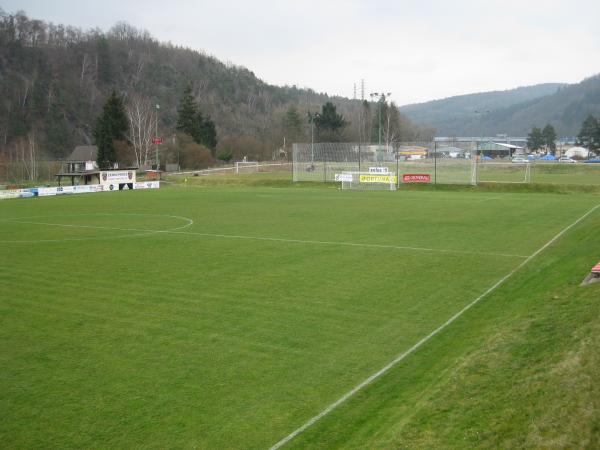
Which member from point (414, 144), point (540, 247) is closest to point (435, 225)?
point (540, 247)

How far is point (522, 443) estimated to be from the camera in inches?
223

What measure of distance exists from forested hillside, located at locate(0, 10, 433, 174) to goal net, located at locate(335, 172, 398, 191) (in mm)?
37919

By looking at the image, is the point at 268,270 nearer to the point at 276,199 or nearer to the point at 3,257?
the point at 3,257

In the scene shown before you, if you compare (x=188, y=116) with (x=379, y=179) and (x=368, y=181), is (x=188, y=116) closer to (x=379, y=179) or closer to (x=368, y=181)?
(x=368, y=181)

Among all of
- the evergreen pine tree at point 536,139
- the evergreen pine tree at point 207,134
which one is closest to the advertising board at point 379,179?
the evergreen pine tree at point 207,134

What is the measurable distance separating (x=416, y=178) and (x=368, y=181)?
3.81 meters

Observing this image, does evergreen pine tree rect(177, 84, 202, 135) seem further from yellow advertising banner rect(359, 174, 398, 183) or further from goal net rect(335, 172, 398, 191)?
yellow advertising banner rect(359, 174, 398, 183)

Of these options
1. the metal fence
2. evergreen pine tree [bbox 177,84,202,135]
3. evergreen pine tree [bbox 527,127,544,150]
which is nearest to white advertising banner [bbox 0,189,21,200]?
the metal fence

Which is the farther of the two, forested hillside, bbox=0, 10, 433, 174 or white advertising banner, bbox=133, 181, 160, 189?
forested hillside, bbox=0, 10, 433, 174

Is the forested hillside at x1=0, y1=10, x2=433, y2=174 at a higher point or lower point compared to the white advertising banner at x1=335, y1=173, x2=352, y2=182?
higher

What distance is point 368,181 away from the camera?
4609 centimetres

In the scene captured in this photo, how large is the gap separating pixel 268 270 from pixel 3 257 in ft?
28.6

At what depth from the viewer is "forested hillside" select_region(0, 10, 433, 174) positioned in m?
106

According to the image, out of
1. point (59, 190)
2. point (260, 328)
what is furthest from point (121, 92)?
point (260, 328)
